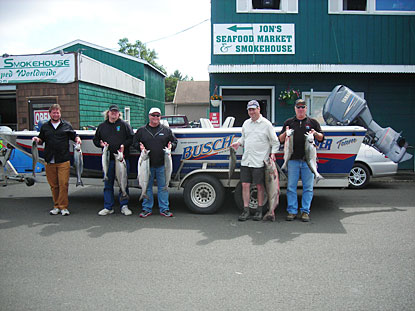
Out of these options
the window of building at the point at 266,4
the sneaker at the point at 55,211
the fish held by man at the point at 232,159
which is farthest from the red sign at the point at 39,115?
the fish held by man at the point at 232,159

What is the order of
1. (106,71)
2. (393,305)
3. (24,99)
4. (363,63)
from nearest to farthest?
(393,305) → (363,63) → (24,99) → (106,71)

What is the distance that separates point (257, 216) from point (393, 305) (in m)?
3.22

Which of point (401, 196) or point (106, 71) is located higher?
point (106, 71)

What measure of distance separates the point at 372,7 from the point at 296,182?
8414 mm

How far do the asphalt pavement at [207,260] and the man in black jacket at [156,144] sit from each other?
0.54m

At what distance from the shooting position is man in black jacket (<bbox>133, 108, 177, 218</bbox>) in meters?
6.70

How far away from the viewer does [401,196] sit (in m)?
8.55

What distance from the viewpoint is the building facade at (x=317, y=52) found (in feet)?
38.7

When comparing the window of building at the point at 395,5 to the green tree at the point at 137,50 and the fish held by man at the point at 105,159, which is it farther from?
the green tree at the point at 137,50

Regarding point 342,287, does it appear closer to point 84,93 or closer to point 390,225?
point 390,225

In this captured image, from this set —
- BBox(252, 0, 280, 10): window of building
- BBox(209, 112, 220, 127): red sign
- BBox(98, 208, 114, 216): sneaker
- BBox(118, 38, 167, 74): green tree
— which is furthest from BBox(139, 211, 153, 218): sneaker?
BBox(118, 38, 167, 74): green tree

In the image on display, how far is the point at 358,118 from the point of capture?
8.69 metres

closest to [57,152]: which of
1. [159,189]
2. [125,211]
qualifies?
[125,211]

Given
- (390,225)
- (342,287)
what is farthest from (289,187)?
(342,287)
